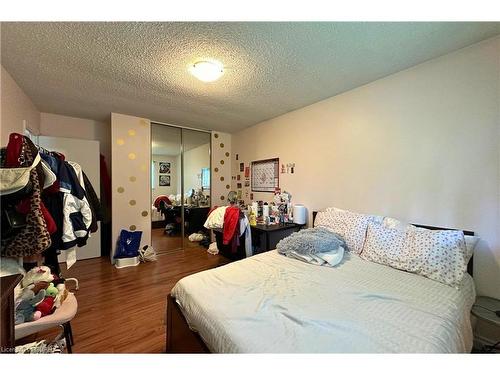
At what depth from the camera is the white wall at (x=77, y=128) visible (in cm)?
309

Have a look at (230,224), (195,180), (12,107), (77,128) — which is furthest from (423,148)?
(77,128)

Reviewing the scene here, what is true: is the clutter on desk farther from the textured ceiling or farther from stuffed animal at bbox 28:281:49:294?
stuffed animal at bbox 28:281:49:294

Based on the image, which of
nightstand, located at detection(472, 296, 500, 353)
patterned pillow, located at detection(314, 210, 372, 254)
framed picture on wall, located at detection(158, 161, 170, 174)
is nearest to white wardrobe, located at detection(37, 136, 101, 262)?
framed picture on wall, located at detection(158, 161, 170, 174)

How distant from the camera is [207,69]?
174 centimetres

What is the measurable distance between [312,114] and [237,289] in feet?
7.61

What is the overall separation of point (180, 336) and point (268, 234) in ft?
4.68

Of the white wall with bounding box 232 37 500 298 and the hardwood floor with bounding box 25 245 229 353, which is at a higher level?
the white wall with bounding box 232 37 500 298

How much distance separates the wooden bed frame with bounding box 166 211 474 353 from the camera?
1.10 m

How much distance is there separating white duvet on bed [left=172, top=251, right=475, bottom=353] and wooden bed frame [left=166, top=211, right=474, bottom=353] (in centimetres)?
7
